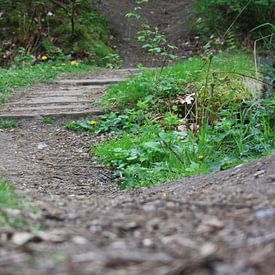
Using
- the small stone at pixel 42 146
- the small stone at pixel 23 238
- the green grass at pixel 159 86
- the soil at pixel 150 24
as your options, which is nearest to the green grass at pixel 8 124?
the small stone at pixel 42 146

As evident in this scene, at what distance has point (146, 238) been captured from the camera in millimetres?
1933

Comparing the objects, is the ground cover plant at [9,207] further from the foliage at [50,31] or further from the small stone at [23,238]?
the foliage at [50,31]

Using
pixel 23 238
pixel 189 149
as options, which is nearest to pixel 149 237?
pixel 23 238

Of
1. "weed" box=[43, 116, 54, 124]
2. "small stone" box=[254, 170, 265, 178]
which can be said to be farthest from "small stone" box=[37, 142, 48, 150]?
"small stone" box=[254, 170, 265, 178]

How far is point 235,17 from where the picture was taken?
36.3ft

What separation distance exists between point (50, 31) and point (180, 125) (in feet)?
20.1

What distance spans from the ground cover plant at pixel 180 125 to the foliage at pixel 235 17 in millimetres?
3409

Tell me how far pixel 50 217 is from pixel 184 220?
52 cm

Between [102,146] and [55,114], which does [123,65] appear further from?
[102,146]

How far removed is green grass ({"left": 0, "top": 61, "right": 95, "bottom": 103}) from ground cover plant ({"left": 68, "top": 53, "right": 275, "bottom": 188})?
162cm

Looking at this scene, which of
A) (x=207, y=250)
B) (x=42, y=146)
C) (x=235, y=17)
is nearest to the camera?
(x=207, y=250)

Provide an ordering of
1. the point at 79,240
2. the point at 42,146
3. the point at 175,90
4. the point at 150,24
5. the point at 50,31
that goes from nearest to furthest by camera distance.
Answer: the point at 79,240 < the point at 42,146 < the point at 175,90 < the point at 50,31 < the point at 150,24

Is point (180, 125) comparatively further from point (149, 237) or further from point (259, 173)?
point (149, 237)

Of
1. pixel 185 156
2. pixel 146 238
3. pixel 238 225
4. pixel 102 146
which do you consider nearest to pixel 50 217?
pixel 146 238
